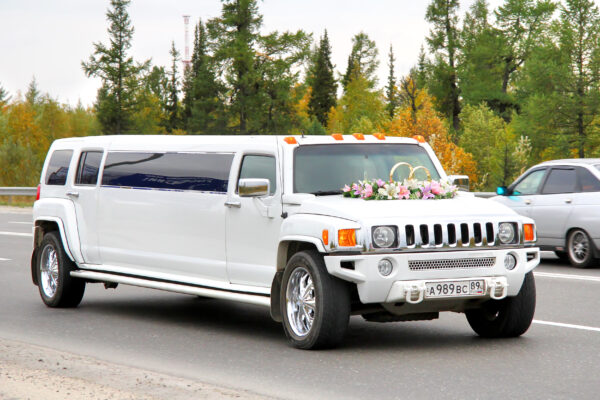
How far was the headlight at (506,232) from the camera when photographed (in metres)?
8.35

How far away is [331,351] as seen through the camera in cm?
815

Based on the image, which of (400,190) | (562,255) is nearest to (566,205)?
(562,255)

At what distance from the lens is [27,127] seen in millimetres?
104688

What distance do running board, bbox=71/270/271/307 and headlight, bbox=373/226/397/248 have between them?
1.30 m

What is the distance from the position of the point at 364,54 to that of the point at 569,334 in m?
108

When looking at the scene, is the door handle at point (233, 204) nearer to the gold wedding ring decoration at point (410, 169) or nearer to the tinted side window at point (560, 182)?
the gold wedding ring decoration at point (410, 169)

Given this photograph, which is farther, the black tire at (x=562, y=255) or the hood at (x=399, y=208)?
the black tire at (x=562, y=255)

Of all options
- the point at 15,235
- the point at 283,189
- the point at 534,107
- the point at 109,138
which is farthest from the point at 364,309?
the point at 534,107

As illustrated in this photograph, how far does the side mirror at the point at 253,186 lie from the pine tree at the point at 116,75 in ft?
262

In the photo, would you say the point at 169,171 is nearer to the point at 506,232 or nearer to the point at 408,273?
the point at 408,273

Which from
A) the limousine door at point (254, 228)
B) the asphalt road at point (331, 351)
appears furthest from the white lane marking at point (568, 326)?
the limousine door at point (254, 228)

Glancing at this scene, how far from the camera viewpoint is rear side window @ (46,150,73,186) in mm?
11836

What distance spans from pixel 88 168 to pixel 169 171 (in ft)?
5.78

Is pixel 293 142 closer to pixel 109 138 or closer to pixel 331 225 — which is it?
pixel 331 225
